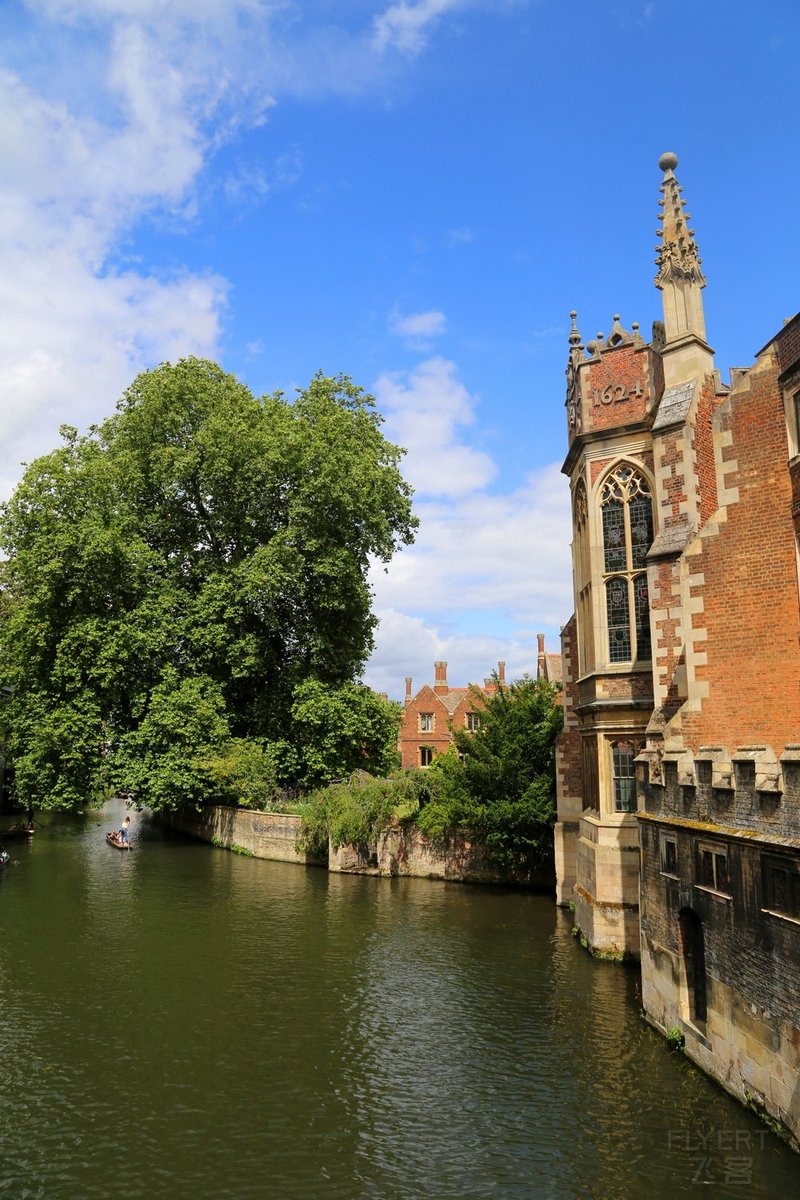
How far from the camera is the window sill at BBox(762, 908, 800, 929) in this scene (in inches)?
340

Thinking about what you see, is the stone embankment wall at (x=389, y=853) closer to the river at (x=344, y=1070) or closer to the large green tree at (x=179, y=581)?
the large green tree at (x=179, y=581)

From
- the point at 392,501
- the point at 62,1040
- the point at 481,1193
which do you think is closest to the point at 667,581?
the point at 481,1193

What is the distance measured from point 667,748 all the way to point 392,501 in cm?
2407

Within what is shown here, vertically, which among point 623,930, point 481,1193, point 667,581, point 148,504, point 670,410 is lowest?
point 481,1193

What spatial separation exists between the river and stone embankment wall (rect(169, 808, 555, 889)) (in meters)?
5.65

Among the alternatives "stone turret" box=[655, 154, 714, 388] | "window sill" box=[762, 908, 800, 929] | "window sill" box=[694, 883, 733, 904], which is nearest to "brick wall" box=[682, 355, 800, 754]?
"window sill" box=[694, 883, 733, 904]

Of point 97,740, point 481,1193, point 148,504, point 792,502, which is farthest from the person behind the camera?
point 148,504

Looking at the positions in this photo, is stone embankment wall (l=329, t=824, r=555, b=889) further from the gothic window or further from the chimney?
the chimney

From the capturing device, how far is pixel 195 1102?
1075 centimetres

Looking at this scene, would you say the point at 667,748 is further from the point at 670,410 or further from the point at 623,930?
the point at 670,410

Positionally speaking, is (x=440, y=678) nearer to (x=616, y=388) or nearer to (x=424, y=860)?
(x=424, y=860)

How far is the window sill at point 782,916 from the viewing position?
28.3 ft

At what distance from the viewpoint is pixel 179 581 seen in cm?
3453

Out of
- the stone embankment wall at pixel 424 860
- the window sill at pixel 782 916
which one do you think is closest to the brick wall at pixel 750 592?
the window sill at pixel 782 916
